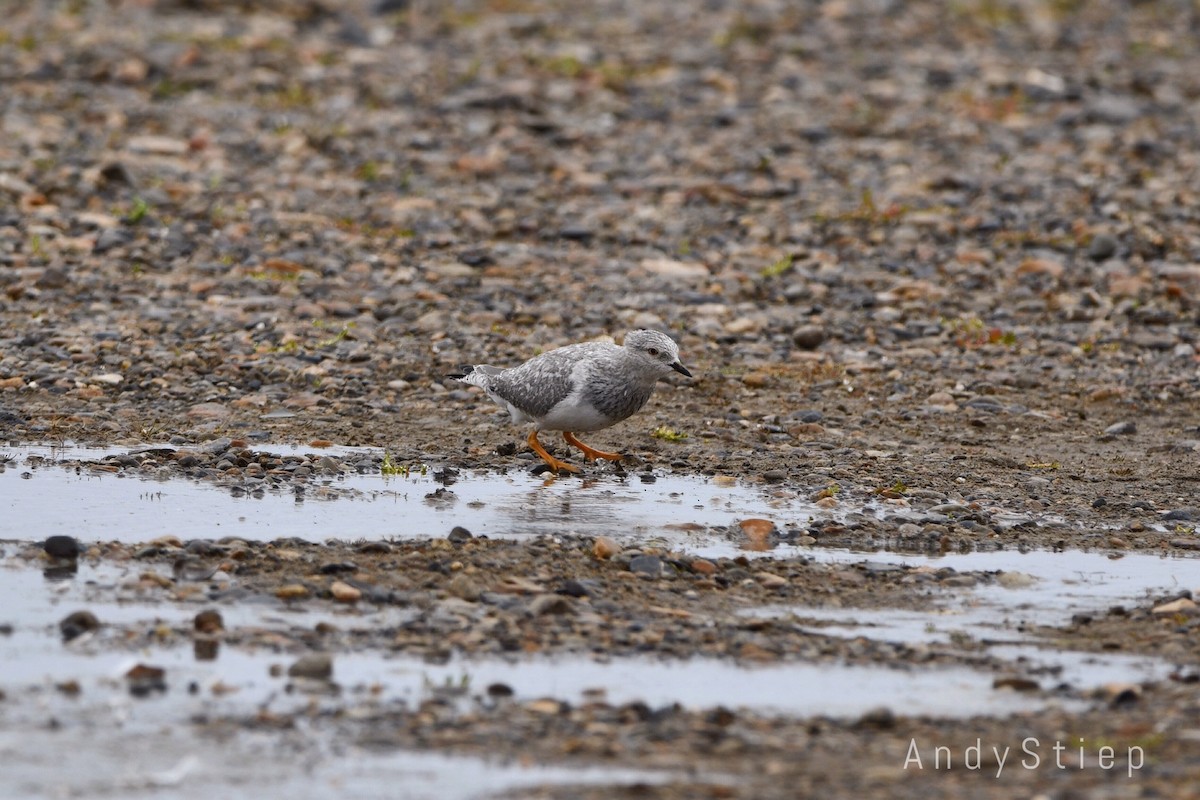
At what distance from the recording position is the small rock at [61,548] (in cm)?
905

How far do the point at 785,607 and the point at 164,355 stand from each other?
7.03 meters

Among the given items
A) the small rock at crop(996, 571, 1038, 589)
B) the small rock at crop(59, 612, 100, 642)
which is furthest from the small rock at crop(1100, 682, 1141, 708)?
the small rock at crop(59, 612, 100, 642)

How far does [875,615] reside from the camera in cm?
869

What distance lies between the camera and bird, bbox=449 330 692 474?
11.8 metres

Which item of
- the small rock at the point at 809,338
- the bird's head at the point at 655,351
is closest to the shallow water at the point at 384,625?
the bird's head at the point at 655,351

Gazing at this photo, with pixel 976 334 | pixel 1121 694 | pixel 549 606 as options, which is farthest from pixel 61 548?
pixel 976 334

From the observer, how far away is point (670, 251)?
17.2 m

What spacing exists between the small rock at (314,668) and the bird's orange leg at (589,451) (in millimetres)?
5032

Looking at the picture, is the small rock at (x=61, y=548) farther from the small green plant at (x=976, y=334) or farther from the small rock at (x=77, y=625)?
the small green plant at (x=976, y=334)

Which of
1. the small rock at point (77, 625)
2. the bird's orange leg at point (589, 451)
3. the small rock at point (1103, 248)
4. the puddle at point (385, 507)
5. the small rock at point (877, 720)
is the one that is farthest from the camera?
the small rock at point (1103, 248)

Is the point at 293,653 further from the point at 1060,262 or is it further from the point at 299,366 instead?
the point at 1060,262

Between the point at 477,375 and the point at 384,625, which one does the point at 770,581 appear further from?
the point at 477,375

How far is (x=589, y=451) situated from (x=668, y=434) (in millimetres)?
737

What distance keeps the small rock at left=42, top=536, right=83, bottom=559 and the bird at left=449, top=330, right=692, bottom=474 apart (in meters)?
3.74
